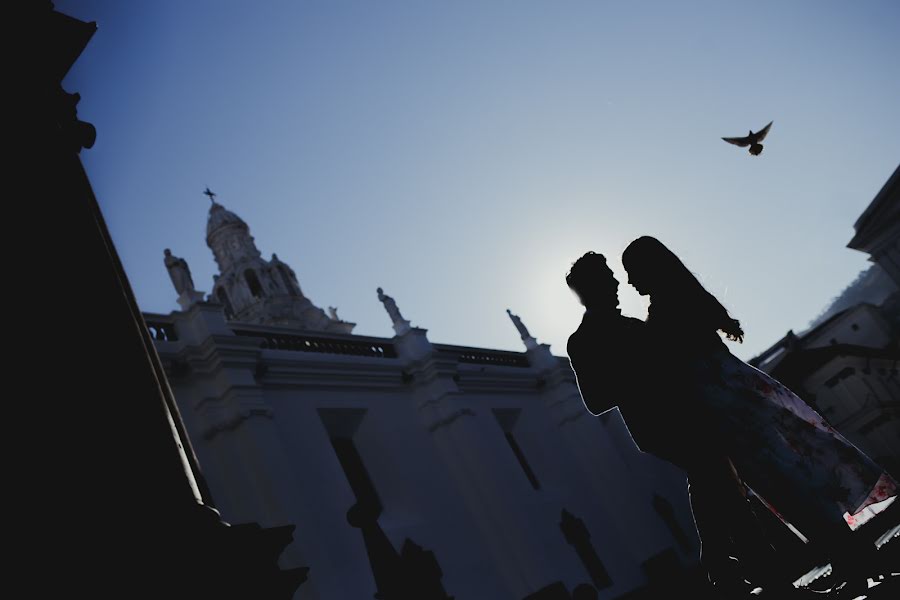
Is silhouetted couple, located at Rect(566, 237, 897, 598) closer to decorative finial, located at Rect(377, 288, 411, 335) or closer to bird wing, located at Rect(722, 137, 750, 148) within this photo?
bird wing, located at Rect(722, 137, 750, 148)

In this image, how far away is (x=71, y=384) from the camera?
211 cm

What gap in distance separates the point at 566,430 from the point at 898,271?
52.8 feet

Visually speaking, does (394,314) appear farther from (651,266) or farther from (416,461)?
(651,266)

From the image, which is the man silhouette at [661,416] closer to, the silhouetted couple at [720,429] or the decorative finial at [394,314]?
the silhouetted couple at [720,429]

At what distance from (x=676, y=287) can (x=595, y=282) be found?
0.36 metres

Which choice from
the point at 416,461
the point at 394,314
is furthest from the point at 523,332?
the point at 416,461

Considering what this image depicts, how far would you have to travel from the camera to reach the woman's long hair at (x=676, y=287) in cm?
264

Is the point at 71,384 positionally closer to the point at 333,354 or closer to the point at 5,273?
the point at 5,273

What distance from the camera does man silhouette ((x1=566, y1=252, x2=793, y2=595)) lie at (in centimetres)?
229

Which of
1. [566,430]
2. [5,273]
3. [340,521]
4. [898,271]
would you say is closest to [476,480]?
[340,521]

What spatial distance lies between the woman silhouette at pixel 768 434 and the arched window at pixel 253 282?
105 ft

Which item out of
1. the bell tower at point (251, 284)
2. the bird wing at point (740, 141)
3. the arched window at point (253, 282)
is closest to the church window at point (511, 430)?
the bird wing at point (740, 141)

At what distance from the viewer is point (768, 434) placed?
2340 millimetres

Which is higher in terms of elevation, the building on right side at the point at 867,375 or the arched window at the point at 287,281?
the arched window at the point at 287,281
